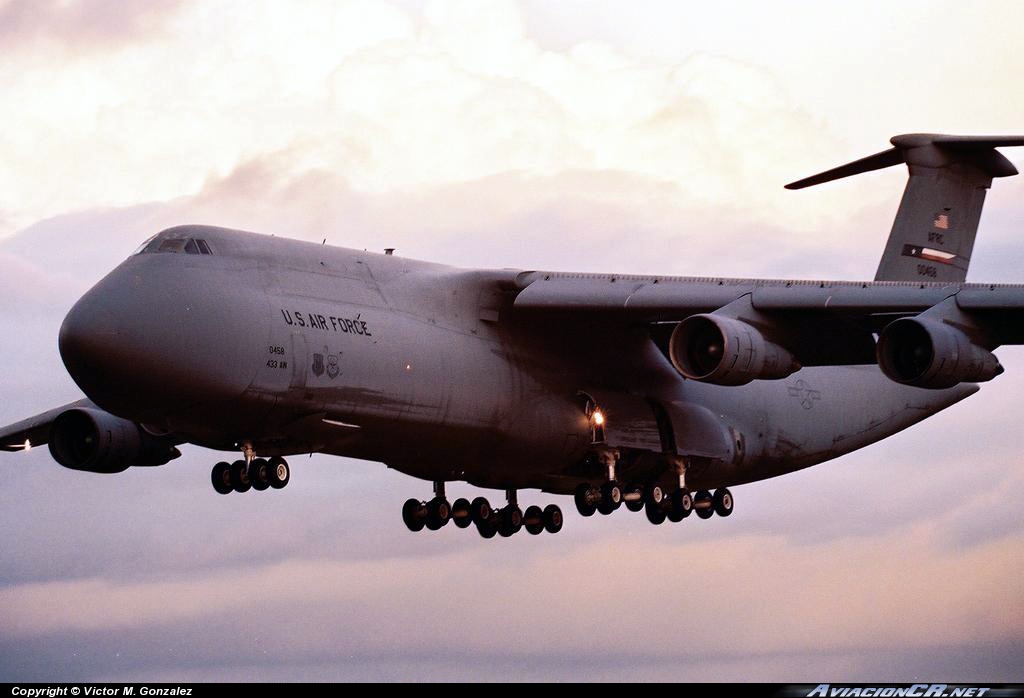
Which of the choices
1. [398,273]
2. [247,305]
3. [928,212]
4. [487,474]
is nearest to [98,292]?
[247,305]

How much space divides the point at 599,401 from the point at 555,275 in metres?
1.58

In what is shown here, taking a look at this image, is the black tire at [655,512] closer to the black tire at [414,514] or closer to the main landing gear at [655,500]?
the main landing gear at [655,500]

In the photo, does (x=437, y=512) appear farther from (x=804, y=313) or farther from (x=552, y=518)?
(x=804, y=313)

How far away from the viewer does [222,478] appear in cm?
2106

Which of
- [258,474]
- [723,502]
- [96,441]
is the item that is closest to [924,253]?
[723,502]

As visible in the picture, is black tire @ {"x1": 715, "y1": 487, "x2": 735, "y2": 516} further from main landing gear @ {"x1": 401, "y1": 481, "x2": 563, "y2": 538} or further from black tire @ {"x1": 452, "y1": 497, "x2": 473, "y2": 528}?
black tire @ {"x1": 452, "y1": 497, "x2": 473, "y2": 528}

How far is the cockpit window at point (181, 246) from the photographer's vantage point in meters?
20.4

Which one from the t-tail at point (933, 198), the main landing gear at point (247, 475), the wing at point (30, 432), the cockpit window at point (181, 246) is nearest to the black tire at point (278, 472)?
the main landing gear at point (247, 475)

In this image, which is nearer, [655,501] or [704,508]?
[655,501]

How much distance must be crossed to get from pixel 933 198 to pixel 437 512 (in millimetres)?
7766

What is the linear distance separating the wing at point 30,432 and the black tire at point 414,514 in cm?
427

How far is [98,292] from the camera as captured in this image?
65.2 ft

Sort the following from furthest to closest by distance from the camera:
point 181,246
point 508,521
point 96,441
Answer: point 508,521
point 96,441
point 181,246
